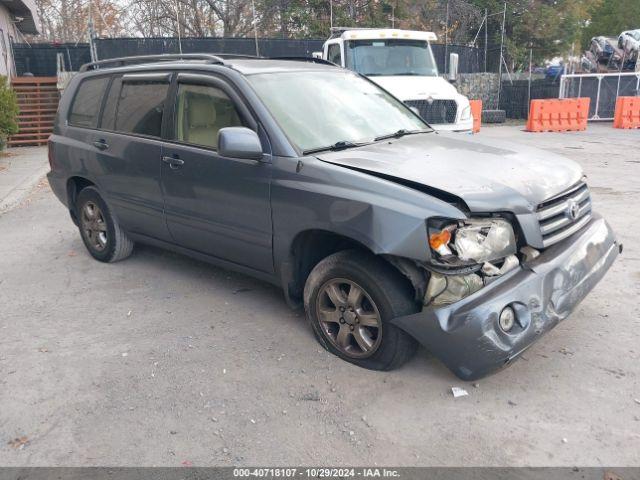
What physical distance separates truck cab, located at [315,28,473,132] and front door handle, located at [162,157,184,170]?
664 centimetres

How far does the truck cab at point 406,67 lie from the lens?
10.4 meters

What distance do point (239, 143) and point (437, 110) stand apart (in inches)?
295

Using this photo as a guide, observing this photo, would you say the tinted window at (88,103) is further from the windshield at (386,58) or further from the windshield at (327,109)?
the windshield at (386,58)

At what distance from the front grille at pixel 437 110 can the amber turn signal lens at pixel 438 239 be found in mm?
7724

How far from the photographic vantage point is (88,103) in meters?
5.51

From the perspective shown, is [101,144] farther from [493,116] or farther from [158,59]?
[493,116]

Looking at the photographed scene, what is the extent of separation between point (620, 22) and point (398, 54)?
40.6 meters

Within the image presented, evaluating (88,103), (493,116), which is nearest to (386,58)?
(88,103)

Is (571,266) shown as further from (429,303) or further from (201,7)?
(201,7)

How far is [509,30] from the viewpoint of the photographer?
94.8 ft

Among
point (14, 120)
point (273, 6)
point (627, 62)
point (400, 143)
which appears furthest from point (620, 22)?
point (400, 143)

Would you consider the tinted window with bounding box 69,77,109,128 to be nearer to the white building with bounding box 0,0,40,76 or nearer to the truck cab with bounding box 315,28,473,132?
the truck cab with bounding box 315,28,473,132

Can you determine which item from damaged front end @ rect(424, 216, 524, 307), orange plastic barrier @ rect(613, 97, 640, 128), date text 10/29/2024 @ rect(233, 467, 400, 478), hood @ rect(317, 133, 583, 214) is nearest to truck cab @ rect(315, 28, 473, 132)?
hood @ rect(317, 133, 583, 214)

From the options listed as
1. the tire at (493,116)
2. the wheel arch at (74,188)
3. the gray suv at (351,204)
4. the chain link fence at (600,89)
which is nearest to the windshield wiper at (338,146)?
the gray suv at (351,204)
